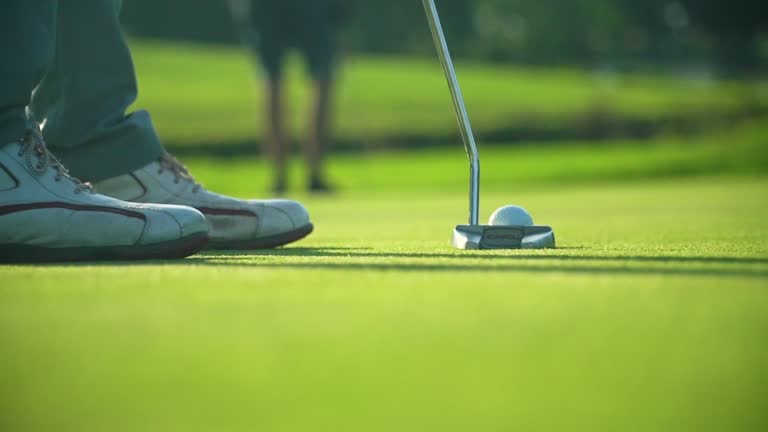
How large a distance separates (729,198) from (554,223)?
1.90m

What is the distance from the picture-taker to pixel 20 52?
170 cm

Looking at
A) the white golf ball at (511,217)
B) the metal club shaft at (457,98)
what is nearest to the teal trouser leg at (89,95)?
the metal club shaft at (457,98)

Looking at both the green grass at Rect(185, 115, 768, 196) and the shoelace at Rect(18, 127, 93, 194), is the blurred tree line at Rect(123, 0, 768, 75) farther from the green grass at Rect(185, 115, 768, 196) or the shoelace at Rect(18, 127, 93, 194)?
the shoelace at Rect(18, 127, 93, 194)

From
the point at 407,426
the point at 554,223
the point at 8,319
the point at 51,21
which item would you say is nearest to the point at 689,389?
the point at 407,426

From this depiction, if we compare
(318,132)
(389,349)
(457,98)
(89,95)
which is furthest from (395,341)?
(318,132)

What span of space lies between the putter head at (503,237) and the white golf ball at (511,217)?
0.06 meters

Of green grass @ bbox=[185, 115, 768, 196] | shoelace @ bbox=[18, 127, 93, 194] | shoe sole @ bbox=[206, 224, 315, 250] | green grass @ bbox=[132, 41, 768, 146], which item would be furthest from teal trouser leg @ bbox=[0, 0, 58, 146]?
green grass @ bbox=[132, 41, 768, 146]

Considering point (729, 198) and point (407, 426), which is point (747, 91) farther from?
point (407, 426)

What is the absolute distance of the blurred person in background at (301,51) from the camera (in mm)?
6742

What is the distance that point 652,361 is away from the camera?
851 millimetres

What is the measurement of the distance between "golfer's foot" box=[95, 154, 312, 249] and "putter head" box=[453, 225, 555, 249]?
41 centimetres

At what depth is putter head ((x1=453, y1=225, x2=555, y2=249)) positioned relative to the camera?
1906 mm

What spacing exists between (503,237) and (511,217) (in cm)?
11

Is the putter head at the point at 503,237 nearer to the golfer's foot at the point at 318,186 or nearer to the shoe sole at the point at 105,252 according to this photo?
the shoe sole at the point at 105,252
